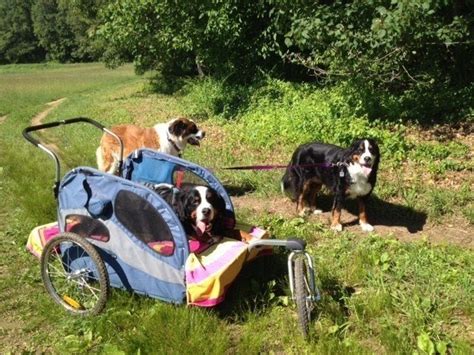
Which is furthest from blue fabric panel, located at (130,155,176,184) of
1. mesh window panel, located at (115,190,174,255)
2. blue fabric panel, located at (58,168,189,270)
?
mesh window panel, located at (115,190,174,255)

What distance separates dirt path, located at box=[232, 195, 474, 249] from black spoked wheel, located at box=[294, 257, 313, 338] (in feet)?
6.95

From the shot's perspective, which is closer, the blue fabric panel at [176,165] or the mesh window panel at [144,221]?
the mesh window panel at [144,221]

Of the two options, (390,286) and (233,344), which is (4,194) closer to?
(233,344)

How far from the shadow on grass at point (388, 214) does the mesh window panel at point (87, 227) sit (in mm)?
3002

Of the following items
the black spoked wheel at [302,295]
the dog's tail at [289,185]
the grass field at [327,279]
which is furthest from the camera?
the dog's tail at [289,185]

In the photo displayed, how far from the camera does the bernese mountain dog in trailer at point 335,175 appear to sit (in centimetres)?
525

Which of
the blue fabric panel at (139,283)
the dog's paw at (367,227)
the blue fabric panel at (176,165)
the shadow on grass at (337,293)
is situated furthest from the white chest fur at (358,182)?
the blue fabric panel at (139,283)

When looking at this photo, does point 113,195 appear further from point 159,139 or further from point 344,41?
point 344,41

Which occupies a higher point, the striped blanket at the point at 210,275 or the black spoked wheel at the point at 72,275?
the striped blanket at the point at 210,275

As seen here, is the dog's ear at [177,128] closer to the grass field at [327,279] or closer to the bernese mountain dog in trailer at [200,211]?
the grass field at [327,279]

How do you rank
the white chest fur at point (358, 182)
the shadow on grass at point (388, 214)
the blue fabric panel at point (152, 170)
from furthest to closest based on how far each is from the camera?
the shadow on grass at point (388, 214) < the white chest fur at point (358, 182) < the blue fabric panel at point (152, 170)

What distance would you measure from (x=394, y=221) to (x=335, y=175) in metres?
0.93

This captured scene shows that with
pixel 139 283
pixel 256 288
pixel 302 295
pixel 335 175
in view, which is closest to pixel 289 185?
pixel 335 175

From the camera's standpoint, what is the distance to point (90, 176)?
153 inches
